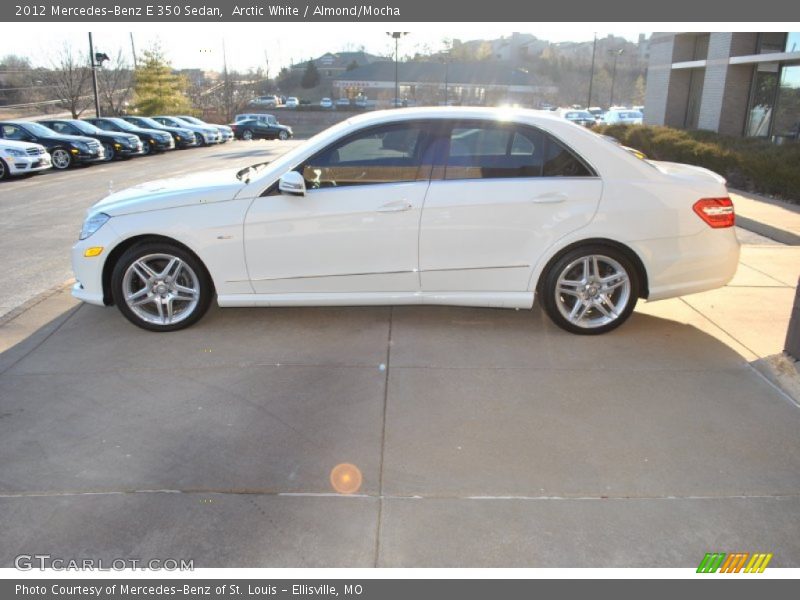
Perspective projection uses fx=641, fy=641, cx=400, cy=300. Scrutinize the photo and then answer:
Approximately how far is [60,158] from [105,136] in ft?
10.1

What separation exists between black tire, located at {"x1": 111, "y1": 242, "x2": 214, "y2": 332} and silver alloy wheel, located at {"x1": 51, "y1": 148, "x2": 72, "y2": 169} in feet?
55.5

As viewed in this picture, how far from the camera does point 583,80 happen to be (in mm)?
102938

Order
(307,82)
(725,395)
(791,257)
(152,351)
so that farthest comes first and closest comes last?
1. (307,82)
2. (791,257)
3. (152,351)
4. (725,395)

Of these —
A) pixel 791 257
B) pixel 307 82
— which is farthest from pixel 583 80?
pixel 791 257

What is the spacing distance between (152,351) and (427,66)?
88.5 metres

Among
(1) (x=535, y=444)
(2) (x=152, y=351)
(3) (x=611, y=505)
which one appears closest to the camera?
(3) (x=611, y=505)

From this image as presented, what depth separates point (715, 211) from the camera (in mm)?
4832

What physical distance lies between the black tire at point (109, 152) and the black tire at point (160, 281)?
1937 centimetres

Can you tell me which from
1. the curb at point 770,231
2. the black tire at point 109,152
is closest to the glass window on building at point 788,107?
the curb at point 770,231

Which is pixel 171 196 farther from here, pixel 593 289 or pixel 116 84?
pixel 116 84

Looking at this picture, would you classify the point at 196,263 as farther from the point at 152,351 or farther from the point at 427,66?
the point at 427,66

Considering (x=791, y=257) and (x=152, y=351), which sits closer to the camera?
(x=152, y=351)

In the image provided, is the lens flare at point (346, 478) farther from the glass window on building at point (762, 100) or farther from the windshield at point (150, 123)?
the windshield at point (150, 123)

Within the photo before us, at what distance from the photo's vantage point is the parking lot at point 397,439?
2.78 metres
